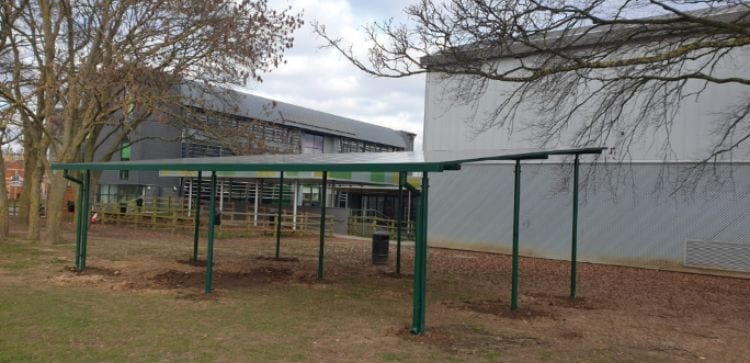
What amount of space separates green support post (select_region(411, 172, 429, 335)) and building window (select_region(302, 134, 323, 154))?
37665mm

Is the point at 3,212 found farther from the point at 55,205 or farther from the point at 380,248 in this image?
the point at 380,248

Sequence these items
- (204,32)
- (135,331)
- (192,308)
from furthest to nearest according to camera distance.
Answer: (204,32) < (192,308) < (135,331)

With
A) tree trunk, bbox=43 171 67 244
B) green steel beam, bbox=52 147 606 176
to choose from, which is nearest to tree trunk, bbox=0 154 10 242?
tree trunk, bbox=43 171 67 244

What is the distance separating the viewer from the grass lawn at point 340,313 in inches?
270

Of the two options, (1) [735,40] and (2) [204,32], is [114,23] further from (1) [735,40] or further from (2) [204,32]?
(1) [735,40]

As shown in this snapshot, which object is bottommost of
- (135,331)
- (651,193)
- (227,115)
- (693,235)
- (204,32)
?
(135,331)

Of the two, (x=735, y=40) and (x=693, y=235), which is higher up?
(x=735, y=40)

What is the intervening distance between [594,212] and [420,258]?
11.8 meters

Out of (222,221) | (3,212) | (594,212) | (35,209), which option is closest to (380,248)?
(594,212)

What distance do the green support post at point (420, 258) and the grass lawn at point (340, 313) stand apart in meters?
0.29

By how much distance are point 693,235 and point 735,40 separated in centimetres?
778

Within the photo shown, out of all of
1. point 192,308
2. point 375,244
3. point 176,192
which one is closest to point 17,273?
point 192,308

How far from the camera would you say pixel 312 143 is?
46.2 meters

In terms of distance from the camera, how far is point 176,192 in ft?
129
